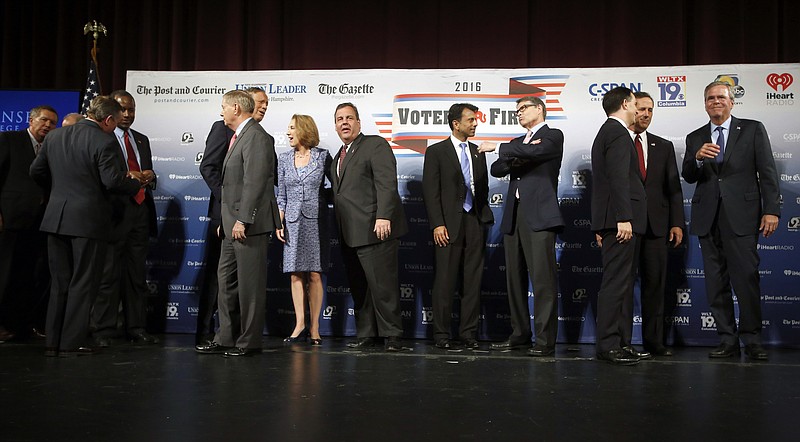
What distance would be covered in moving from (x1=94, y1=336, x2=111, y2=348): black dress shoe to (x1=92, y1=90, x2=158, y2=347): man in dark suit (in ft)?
0.25

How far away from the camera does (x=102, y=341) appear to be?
5449 mm

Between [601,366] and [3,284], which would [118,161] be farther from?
[601,366]

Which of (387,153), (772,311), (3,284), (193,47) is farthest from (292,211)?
(772,311)

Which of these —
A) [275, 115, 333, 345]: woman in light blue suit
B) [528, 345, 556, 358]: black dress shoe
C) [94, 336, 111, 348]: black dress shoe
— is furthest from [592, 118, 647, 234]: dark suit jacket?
[94, 336, 111, 348]: black dress shoe

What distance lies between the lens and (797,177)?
19.6 ft

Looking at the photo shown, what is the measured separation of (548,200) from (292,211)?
1979mm

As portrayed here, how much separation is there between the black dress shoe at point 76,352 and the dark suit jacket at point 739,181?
4.38 meters

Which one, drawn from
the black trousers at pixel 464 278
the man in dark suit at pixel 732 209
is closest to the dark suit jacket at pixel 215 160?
the black trousers at pixel 464 278

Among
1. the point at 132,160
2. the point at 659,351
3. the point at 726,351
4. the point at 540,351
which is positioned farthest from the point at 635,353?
the point at 132,160

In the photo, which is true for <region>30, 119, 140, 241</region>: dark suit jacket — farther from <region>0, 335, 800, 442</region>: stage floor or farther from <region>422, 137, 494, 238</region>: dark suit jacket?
<region>422, 137, 494, 238</region>: dark suit jacket

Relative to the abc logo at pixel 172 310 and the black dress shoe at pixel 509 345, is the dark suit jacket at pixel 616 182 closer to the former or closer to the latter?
the black dress shoe at pixel 509 345

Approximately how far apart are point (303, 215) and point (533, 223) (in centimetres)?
179

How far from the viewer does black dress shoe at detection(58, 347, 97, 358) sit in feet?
16.0

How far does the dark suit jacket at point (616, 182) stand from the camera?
480 cm
